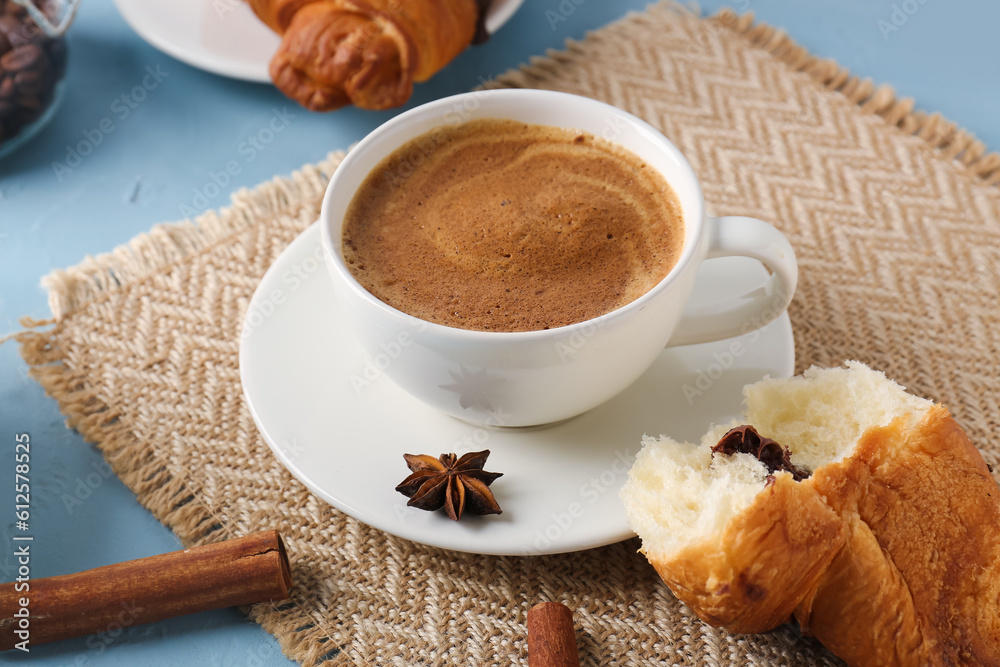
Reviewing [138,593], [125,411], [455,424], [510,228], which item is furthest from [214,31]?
[138,593]

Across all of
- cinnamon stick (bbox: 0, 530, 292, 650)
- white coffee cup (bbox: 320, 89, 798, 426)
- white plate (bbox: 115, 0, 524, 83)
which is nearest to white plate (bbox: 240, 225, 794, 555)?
white coffee cup (bbox: 320, 89, 798, 426)

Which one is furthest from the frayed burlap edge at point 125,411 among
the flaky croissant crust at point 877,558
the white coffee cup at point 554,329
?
the flaky croissant crust at point 877,558

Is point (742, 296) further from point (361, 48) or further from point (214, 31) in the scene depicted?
point (214, 31)

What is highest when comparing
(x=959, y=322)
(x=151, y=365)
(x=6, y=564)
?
(x=959, y=322)

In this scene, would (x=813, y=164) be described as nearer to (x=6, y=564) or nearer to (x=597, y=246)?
(x=597, y=246)

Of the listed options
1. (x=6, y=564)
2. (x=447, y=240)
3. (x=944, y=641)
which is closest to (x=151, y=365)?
(x=6, y=564)

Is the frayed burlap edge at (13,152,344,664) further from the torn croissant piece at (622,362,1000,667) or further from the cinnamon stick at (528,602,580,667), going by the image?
the torn croissant piece at (622,362,1000,667)
